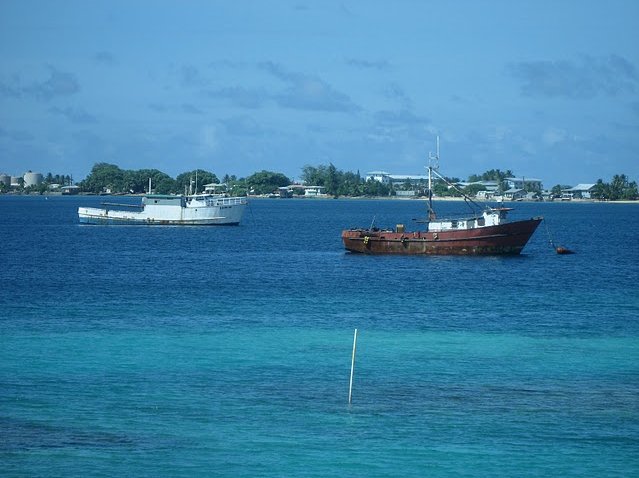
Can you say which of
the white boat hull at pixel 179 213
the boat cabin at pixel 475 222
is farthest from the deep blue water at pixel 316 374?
the white boat hull at pixel 179 213

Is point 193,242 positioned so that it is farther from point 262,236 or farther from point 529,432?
point 529,432

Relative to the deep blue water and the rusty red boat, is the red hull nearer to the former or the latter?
the rusty red boat

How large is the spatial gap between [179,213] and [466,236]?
65.3 m

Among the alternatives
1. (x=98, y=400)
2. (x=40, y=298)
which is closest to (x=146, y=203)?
(x=40, y=298)

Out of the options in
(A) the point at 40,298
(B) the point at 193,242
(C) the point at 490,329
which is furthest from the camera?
(B) the point at 193,242

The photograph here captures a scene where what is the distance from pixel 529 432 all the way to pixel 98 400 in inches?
561

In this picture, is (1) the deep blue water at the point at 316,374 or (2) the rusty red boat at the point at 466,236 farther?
(2) the rusty red boat at the point at 466,236

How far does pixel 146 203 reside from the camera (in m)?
151

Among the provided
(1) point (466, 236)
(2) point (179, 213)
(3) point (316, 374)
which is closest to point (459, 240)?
(1) point (466, 236)

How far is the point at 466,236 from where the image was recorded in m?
91.6

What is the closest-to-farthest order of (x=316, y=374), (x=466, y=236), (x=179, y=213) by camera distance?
(x=316, y=374) → (x=466, y=236) → (x=179, y=213)

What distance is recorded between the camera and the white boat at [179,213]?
14807 cm

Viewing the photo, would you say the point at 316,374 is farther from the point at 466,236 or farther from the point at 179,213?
the point at 179,213

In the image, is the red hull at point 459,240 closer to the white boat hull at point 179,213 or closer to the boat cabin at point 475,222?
the boat cabin at point 475,222
